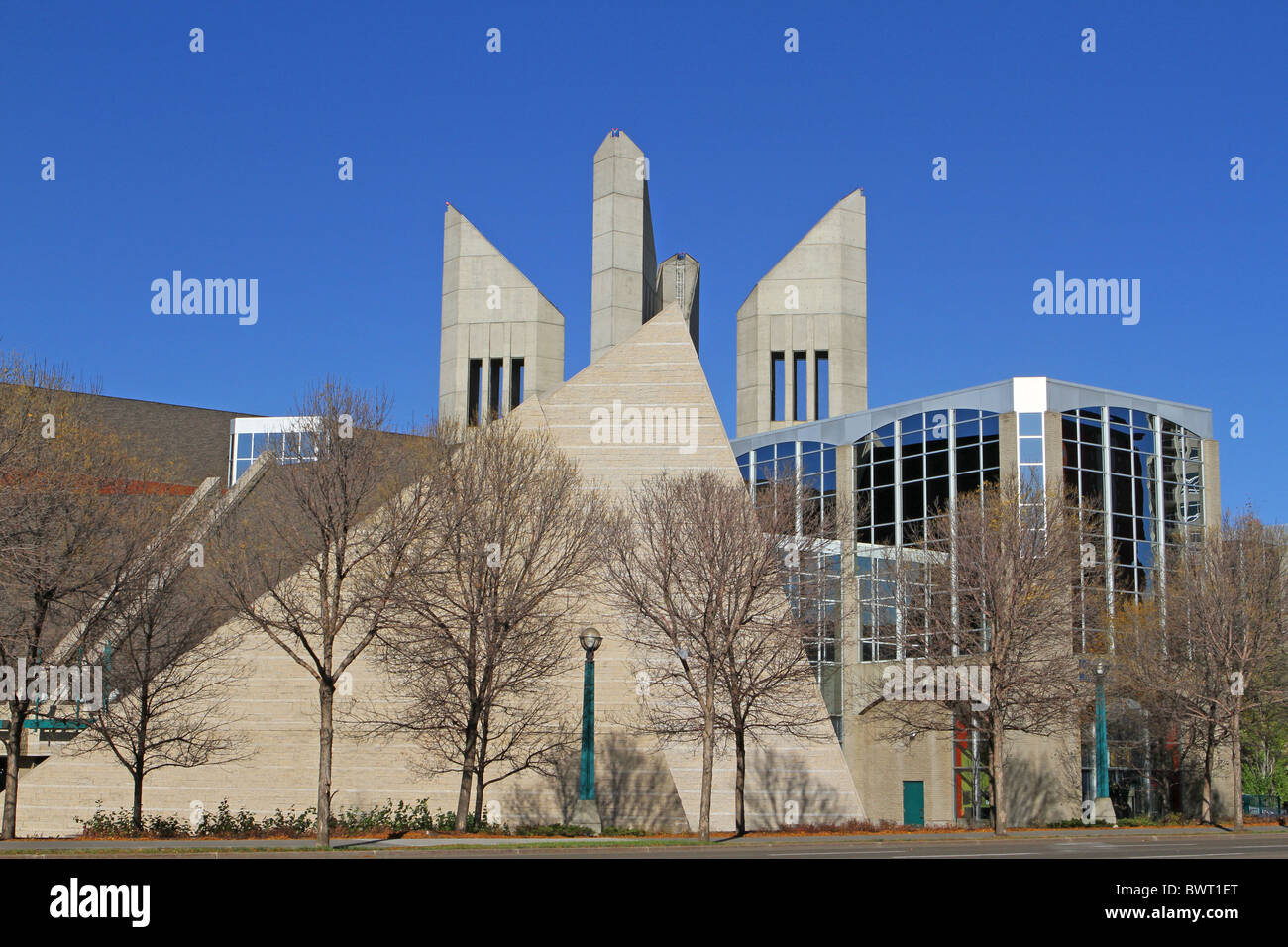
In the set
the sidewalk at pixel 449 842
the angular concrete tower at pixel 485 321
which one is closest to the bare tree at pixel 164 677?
the sidewalk at pixel 449 842

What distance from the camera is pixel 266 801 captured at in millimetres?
30172

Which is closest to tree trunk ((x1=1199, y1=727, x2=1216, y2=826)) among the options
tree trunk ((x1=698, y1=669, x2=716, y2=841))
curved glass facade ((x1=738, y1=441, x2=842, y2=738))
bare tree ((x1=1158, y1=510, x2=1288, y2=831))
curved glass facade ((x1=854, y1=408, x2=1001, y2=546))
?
bare tree ((x1=1158, y1=510, x2=1288, y2=831))

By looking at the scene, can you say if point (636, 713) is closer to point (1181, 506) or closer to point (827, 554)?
point (827, 554)

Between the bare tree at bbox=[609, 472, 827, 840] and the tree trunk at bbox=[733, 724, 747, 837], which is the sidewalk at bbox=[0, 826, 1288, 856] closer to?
the tree trunk at bbox=[733, 724, 747, 837]

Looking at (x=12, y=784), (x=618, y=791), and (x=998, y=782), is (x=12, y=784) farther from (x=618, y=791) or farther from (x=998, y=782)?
(x=998, y=782)

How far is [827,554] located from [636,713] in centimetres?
768

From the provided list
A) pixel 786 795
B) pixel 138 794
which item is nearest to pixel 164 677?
pixel 138 794

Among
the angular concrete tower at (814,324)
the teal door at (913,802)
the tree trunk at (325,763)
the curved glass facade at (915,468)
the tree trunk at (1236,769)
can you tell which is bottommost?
the teal door at (913,802)

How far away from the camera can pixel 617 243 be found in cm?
6309

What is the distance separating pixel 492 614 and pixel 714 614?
5172 mm

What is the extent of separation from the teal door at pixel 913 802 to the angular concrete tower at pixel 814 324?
22356 mm

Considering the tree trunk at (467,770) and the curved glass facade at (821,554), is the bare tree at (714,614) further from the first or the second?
the tree trunk at (467,770)

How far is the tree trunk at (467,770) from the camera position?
27206mm
